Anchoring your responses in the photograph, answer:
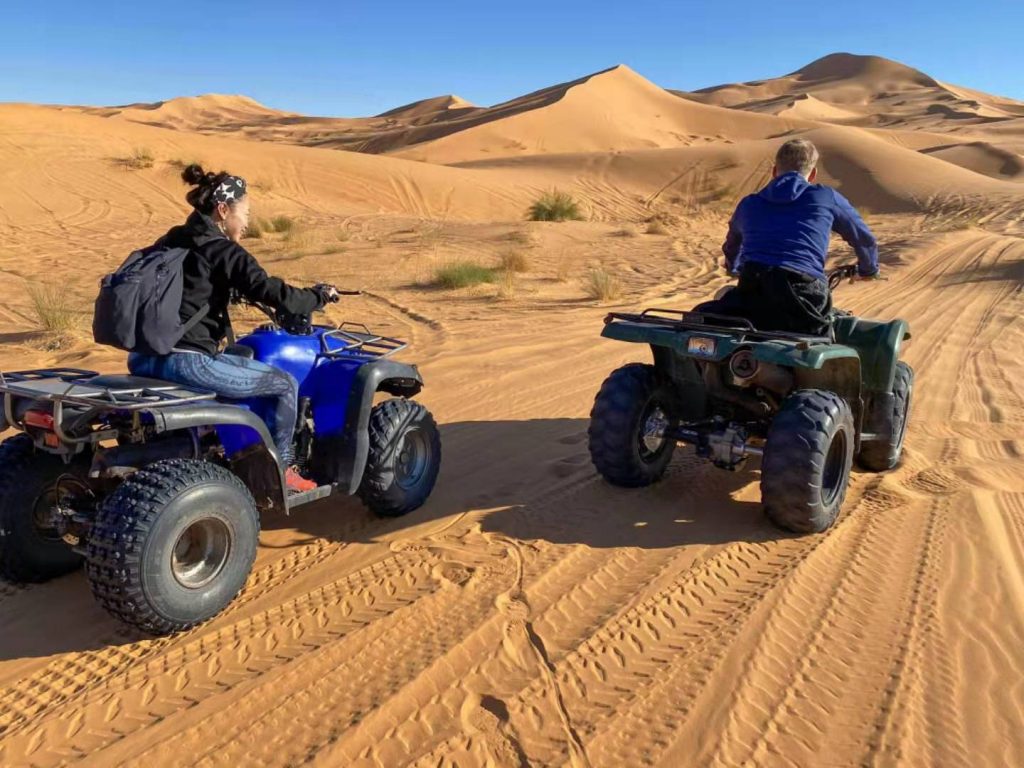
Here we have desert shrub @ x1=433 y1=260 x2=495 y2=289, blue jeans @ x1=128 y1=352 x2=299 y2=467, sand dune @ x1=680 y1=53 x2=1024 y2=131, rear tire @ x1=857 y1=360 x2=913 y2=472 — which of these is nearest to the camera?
blue jeans @ x1=128 y1=352 x2=299 y2=467

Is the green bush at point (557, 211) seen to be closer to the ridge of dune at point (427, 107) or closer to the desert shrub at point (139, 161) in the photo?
the desert shrub at point (139, 161)

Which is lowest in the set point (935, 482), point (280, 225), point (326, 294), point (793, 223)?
point (935, 482)

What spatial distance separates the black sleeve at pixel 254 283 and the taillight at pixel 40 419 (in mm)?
881

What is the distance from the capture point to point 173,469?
3172 mm

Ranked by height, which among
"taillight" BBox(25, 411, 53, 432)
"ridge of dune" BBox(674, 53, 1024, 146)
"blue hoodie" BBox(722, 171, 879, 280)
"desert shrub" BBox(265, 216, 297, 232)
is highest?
"ridge of dune" BBox(674, 53, 1024, 146)

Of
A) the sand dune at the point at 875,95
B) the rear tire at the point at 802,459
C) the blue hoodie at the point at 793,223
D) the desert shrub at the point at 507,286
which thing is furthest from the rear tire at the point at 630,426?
the sand dune at the point at 875,95

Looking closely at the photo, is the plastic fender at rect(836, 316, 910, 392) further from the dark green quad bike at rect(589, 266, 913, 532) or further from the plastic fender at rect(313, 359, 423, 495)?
the plastic fender at rect(313, 359, 423, 495)

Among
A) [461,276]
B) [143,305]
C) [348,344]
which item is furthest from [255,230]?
[143,305]

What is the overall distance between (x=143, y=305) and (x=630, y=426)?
8.64 feet

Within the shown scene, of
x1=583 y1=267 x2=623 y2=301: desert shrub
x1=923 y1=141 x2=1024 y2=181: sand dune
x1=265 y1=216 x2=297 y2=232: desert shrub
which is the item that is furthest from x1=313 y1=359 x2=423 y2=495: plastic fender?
x1=923 y1=141 x2=1024 y2=181: sand dune

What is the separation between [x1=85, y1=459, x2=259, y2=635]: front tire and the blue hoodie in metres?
2.95

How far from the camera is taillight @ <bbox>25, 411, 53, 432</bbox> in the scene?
314 cm

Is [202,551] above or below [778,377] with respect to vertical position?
below

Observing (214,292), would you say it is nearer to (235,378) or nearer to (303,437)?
(235,378)
